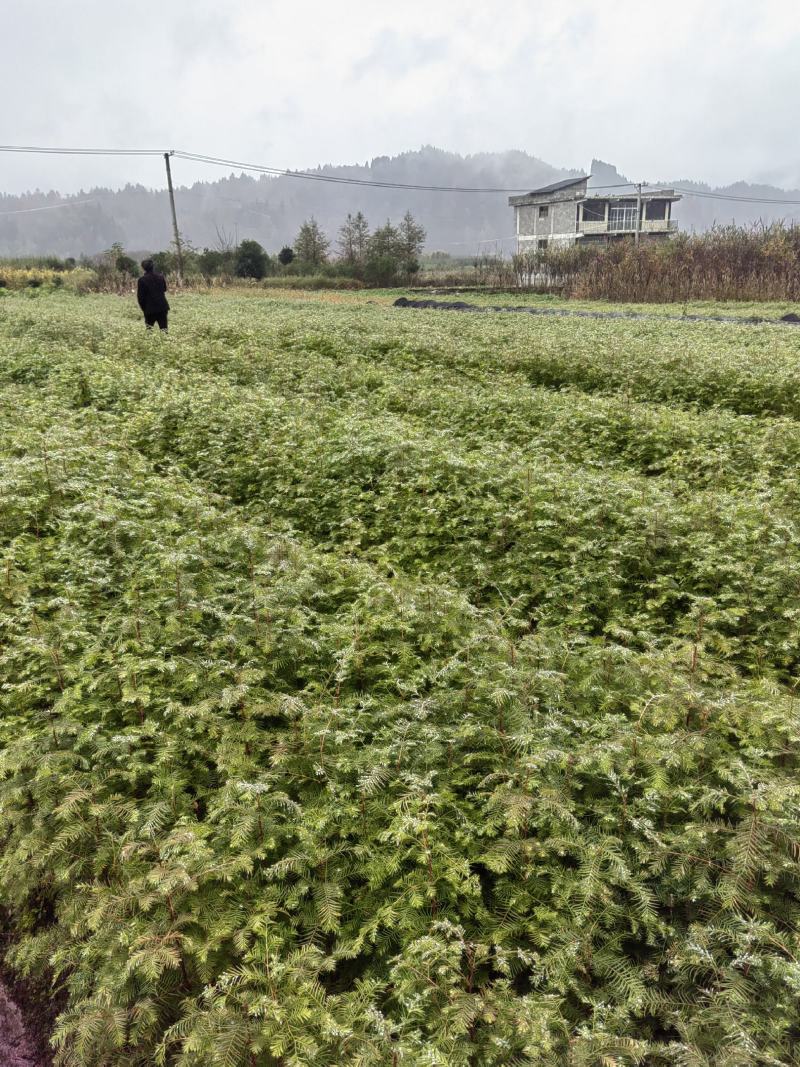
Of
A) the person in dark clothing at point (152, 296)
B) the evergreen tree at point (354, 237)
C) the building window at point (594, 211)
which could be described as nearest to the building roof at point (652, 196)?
the building window at point (594, 211)

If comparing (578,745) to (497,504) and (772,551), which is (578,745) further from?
(497,504)

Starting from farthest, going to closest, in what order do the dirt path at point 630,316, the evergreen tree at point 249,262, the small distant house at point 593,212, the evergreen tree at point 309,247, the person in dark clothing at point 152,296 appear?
the small distant house at point 593,212, the evergreen tree at point 309,247, the evergreen tree at point 249,262, the dirt path at point 630,316, the person in dark clothing at point 152,296

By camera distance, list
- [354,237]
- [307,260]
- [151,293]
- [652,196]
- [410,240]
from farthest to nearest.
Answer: [354,237] → [652,196] → [307,260] → [410,240] → [151,293]

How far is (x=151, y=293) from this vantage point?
14039mm

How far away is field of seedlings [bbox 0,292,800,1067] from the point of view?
221cm

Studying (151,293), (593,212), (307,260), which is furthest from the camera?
(593,212)

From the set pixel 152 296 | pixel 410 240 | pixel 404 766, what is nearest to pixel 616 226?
pixel 410 240

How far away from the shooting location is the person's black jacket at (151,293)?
1391 centimetres

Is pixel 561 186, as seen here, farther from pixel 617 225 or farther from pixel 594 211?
pixel 617 225

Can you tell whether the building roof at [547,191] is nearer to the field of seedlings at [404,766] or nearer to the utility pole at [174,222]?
the utility pole at [174,222]

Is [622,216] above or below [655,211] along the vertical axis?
below

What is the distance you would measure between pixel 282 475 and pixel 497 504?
228cm

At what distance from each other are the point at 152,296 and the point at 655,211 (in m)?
58.6

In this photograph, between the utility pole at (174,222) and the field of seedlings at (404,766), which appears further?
the utility pole at (174,222)
